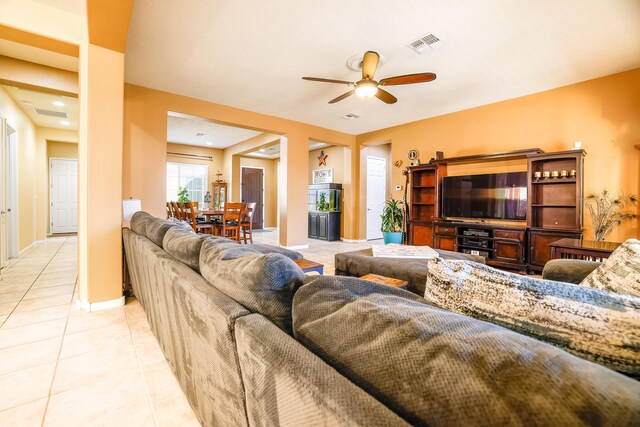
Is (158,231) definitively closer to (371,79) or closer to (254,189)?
(371,79)

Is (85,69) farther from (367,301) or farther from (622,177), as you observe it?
(622,177)

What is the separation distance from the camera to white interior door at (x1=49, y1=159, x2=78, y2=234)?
7.21 meters

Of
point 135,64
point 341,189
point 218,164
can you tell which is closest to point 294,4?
point 135,64

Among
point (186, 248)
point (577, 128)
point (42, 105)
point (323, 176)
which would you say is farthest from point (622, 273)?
point (323, 176)

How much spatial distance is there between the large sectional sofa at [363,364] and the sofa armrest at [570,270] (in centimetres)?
163

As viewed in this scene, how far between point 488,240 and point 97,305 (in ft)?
16.5

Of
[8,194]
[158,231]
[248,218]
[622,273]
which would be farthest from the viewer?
[248,218]

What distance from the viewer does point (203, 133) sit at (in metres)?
7.23

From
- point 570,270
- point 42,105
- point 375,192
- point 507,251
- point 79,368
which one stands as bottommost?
point 79,368

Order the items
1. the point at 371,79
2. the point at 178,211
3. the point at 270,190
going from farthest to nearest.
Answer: the point at 270,190 → the point at 178,211 → the point at 371,79

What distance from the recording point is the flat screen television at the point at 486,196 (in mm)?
4309

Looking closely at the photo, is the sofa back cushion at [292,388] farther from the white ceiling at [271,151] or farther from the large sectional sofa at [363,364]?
the white ceiling at [271,151]

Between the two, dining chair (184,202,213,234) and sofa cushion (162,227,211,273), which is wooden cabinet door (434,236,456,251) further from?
sofa cushion (162,227,211,273)

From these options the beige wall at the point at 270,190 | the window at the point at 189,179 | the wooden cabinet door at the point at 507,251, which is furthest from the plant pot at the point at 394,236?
the window at the point at 189,179
